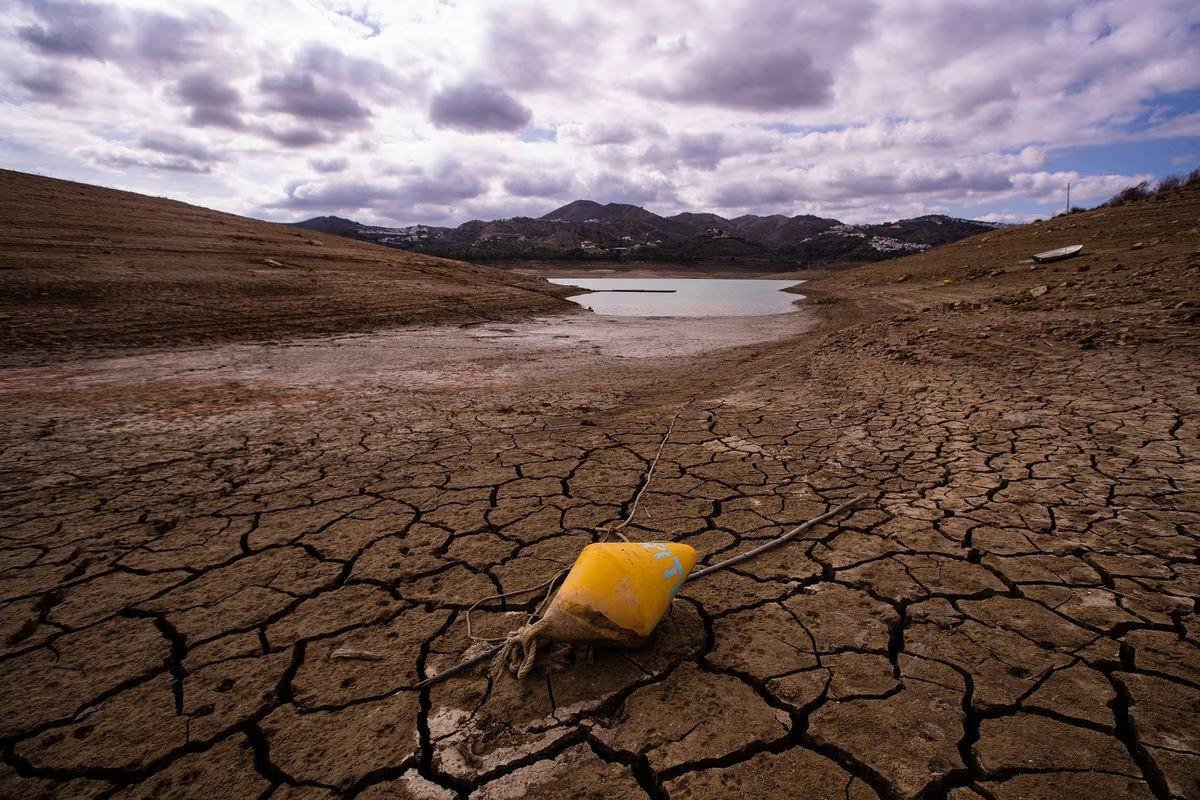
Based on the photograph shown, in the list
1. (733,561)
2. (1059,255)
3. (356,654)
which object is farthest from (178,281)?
(1059,255)

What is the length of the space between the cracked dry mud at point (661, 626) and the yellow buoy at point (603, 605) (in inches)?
5.2

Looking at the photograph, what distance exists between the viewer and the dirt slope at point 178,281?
759 centimetres

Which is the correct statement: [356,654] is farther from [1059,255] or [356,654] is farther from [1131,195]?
[1131,195]

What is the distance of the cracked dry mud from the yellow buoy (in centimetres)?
13

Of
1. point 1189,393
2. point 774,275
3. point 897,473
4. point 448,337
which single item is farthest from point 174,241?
point 774,275

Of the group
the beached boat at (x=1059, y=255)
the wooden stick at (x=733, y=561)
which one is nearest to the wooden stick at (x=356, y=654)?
the wooden stick at (x=733, y=561)

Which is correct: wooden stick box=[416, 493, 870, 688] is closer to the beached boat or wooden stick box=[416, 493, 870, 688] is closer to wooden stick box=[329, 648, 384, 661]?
wooden stick box=[329, 648, 384, 661]

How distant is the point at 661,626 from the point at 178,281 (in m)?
11.9

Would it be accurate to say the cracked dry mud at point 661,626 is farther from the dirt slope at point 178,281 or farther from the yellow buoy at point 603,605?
the dirt slope at point 178,281

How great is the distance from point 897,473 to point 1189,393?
2.80 metres

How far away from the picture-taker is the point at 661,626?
71.6 inches

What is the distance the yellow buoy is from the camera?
155cm

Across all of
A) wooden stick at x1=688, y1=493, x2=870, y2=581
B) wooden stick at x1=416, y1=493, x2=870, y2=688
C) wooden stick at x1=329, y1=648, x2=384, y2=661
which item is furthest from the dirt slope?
wooden stick at x1=688, y1=493, x2=870, y2=581

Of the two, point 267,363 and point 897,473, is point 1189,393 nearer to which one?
point 897,473
